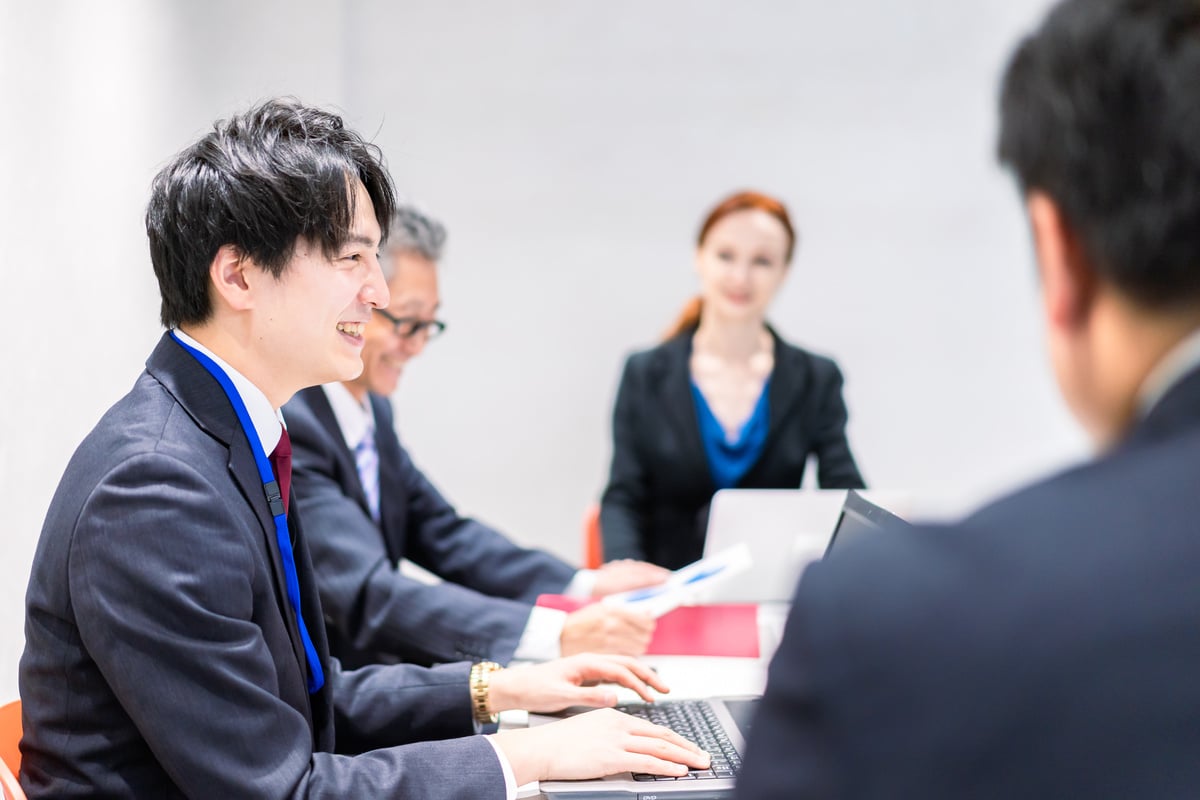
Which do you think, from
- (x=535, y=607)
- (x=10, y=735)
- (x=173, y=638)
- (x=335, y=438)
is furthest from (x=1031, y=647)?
(x=335, y=438)

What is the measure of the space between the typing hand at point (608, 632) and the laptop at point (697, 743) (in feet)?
0.67

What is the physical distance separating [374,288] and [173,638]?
0.56 metres

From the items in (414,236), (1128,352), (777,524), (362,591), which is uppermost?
(414,236)

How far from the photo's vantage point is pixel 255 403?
4.64 feet

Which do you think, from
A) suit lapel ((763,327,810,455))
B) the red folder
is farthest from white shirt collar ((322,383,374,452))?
suit lapel ((763,327,810,455))

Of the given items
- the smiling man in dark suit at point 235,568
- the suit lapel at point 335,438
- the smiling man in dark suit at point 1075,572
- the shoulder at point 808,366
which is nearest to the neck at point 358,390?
the suit lapel at point 335,438

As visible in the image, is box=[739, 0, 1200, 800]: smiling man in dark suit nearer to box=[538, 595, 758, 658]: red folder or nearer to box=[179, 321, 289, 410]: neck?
box=[179, 321, 289, 410]: neck

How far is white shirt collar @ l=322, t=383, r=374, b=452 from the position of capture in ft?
7.07

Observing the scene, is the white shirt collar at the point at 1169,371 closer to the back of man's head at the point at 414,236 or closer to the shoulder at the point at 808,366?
the back of man's head at the point at 414,236

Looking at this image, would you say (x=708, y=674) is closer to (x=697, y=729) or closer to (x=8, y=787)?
(x=697, y=729)

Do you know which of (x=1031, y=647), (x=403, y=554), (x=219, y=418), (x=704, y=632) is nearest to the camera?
(x=1031, y=647)

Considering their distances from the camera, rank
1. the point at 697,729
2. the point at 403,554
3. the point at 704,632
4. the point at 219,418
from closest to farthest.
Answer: the point at 219,418, the point at 697,729, the point at 704,632, the point at 403,554

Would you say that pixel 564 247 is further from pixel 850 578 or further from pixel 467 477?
pixel 850 578

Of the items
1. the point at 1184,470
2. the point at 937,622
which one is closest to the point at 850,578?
the point at 937,622
